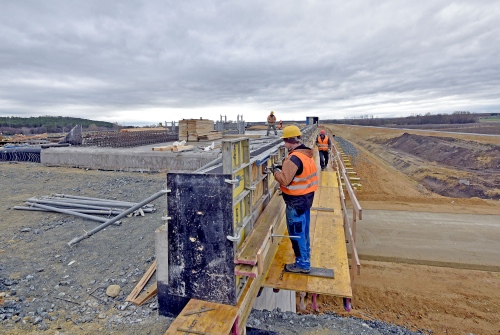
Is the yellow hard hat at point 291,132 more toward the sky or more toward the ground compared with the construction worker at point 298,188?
more toward the sky

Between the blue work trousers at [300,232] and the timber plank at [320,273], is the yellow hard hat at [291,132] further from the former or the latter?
the timber plank at [320,273]

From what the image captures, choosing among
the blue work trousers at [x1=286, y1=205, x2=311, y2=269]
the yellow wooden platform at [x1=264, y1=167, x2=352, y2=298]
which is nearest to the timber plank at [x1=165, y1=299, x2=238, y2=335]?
the yellow wooden platform at [x1=264, y1=167, x2=352, y2=298]

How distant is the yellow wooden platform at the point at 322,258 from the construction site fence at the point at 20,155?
53.4 feet

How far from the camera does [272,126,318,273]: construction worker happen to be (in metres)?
3.84

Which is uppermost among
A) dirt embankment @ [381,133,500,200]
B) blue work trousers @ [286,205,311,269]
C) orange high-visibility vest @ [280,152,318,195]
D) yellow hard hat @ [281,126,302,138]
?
yellow hard hat @ [281,126,302,138]

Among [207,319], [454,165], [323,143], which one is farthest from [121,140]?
[454,165]

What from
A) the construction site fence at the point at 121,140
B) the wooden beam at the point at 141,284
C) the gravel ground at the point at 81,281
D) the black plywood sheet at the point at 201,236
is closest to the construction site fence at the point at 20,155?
the construction site fence at the point at 121,140

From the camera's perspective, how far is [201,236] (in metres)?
3.45

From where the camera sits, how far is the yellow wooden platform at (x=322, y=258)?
Result: 3.88m

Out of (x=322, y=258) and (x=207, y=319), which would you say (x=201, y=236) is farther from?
(x=322, y=258)

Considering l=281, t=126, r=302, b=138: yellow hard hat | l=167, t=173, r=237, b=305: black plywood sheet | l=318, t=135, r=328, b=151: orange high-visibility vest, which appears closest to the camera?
l=167, t=173, r=237, b=305: black plywood sheet

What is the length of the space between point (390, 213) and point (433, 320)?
273 inches

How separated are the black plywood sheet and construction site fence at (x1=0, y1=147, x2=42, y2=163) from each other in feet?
54.6

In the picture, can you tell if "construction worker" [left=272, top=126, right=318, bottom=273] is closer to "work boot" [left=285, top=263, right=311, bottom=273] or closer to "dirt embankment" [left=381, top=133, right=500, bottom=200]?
"work boot" [left=285, top=263, right=311, bottom=273]
